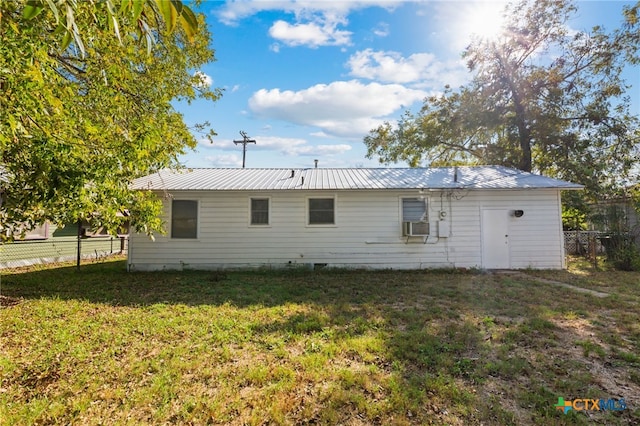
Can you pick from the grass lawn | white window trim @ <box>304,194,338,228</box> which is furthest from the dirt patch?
white window trim @ <box>304,194,338,228</box>

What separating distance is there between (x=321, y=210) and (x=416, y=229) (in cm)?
281

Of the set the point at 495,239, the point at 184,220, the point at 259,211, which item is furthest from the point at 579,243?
the point at 184,220

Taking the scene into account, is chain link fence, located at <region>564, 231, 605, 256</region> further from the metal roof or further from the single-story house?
the single-story house

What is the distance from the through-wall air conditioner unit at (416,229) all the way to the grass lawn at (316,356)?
2772 mm

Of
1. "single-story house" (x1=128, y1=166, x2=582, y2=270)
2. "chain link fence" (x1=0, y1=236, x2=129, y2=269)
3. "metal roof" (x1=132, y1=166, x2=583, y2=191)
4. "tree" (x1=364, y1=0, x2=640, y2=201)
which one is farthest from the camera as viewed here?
"tree" (x1=364, y1=0, x2=640, y2=201)

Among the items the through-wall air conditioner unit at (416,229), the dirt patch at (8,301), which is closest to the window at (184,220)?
the dirt patch at (8,301)

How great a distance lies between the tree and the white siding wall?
6.30m

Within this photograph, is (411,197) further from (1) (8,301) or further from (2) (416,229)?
(1) (8,301)

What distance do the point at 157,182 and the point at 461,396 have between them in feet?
31.7

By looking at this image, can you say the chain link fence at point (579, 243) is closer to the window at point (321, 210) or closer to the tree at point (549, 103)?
the tree at point (549, 103)

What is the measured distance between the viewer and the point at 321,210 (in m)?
9.67

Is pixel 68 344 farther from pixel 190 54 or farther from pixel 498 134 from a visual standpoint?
pixel 498 134

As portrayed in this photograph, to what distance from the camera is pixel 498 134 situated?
16.4 metres

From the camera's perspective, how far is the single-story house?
9.48 metres
